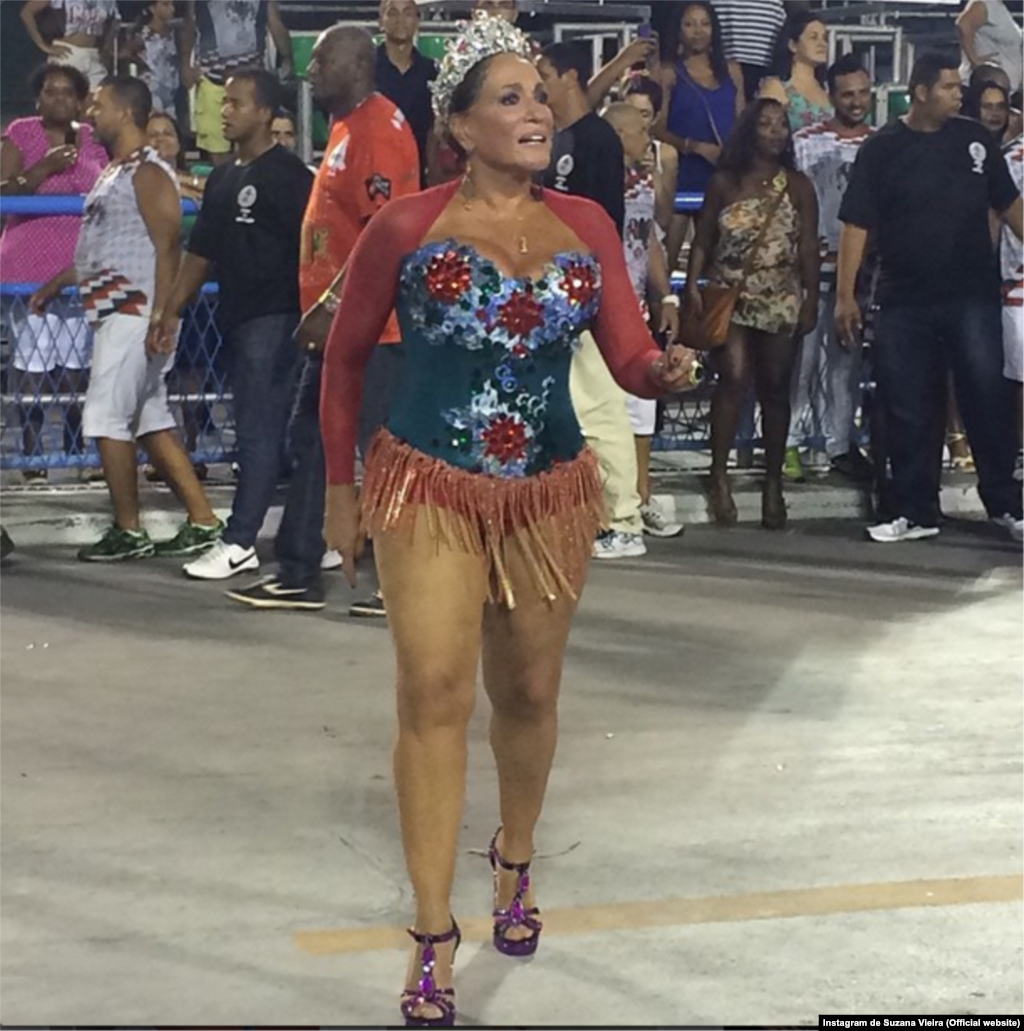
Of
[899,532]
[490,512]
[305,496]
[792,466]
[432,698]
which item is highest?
[490,512]

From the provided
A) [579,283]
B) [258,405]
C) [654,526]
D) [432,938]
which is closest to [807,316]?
[654,526]

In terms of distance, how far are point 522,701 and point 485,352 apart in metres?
0.74

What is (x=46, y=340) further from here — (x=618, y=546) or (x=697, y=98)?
(x=697, y=98)

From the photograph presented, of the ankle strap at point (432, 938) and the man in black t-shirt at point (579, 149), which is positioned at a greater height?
the man in black t-shirt at point (579, 149)

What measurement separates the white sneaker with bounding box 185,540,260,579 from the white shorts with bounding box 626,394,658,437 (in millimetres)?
1887

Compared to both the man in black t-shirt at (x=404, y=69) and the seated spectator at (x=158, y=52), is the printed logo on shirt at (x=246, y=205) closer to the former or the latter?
the man in black t-shirt at (x=404, y=69)

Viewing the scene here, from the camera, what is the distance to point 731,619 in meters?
8.29

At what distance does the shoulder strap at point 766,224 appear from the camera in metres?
9.90

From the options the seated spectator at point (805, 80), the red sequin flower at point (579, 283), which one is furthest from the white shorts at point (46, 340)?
the red sequin flower at point (579, 283)

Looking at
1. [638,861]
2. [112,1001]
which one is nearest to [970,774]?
[638,861]

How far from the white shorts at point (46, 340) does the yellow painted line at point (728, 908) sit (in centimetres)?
581

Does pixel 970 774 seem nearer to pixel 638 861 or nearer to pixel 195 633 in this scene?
pixel 638 861

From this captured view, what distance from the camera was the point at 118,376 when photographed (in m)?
9.19

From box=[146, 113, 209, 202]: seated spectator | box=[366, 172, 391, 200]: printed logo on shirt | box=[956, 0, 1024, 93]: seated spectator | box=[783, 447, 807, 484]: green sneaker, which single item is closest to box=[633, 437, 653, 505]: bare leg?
box=[783, 447, 807, 484]: green sneaker
